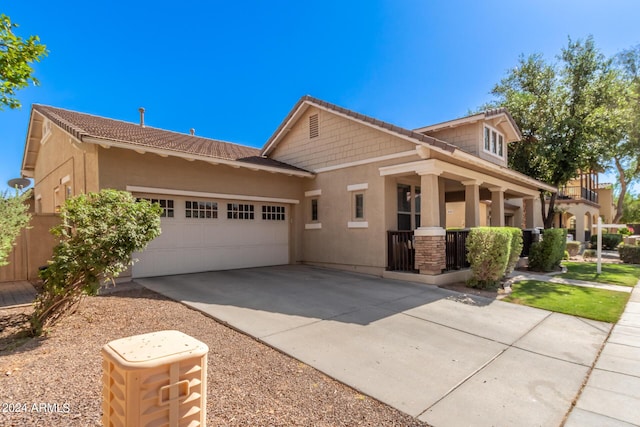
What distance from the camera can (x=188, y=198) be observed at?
9.73 meters

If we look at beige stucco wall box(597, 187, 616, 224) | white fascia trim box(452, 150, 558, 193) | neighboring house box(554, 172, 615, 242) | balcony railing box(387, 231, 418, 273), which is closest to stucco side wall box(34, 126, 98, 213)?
balcony railing box(387, 231, 418, 273)

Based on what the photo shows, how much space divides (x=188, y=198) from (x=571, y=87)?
18.8 meters

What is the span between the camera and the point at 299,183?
12.6m

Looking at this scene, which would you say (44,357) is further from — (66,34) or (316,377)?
(66,34)

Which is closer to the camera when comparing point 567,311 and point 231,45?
point 567,311

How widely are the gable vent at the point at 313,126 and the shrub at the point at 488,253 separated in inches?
264

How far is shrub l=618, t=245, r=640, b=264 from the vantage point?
627 inches

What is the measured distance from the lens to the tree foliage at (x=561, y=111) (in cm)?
1555

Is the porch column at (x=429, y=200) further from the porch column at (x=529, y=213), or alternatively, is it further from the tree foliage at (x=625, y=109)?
the tree foliage at (x=625, y=109)

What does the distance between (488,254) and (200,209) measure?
27.3 feet

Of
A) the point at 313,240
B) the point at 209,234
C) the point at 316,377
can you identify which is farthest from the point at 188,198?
the point at 316,377

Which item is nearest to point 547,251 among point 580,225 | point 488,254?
point 488,254

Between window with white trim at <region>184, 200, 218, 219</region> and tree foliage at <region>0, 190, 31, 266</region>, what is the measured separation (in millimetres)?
4157

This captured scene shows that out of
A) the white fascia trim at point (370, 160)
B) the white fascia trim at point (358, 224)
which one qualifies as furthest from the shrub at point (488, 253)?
the white fascia trim at point (358, 224)
